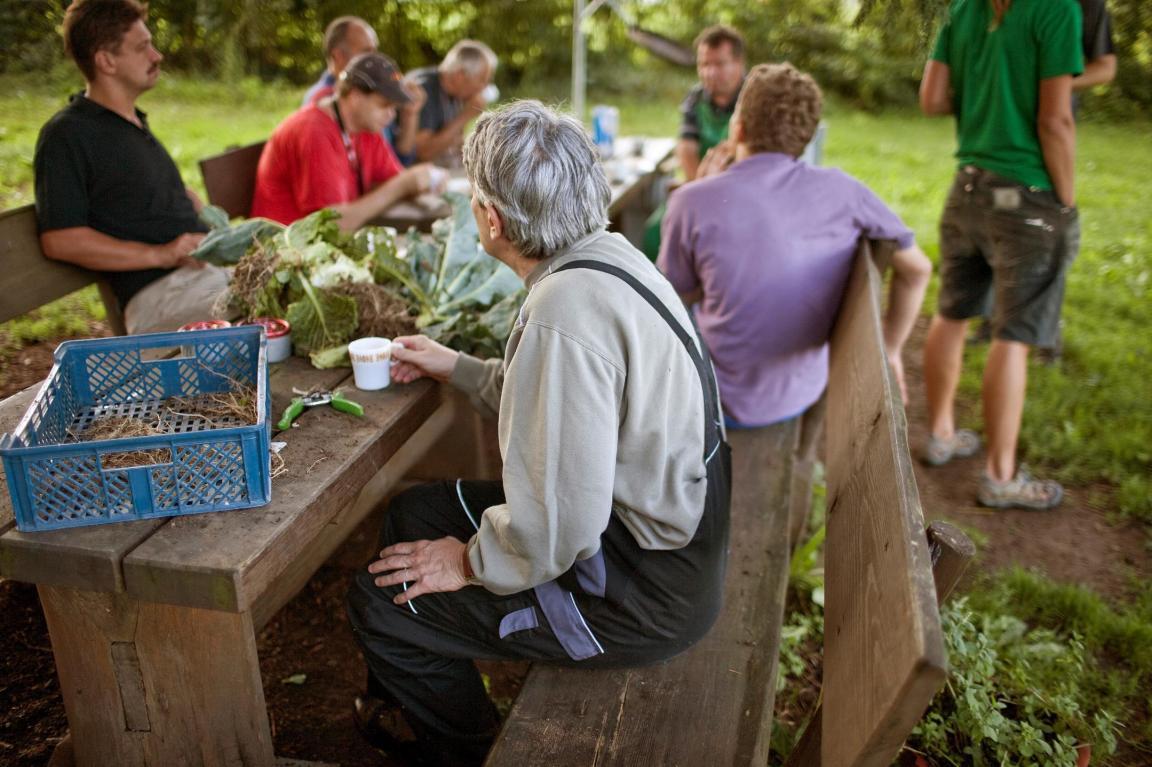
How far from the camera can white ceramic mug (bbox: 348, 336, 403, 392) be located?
223 cm

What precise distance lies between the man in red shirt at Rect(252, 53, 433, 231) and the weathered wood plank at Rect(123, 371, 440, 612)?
2.09 metres

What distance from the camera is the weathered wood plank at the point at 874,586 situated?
1.25 meters

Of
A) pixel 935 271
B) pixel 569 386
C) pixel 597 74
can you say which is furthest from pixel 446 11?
pixel 569 386

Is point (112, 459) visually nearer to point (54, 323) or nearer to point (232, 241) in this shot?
point (232, 241)

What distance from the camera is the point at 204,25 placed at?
4.47m

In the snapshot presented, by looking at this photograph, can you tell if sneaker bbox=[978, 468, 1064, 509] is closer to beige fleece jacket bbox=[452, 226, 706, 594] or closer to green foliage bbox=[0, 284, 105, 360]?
beige fleece jacket bbox=[452, 226, 706, 594]

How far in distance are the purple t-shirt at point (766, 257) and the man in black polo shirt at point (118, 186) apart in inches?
66.1

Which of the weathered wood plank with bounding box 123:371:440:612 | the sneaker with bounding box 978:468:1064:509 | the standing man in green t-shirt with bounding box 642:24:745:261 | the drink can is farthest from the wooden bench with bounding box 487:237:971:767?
the drink can

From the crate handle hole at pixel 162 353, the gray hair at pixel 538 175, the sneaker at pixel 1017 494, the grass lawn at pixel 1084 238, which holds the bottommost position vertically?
the sneaker at pixel 1017 494

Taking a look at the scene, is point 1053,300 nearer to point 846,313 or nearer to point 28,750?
point 846,313

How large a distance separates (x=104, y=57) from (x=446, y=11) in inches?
416

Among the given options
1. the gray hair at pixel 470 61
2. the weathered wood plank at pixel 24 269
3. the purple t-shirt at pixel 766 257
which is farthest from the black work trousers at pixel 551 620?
the gray hair at pixel 470 61

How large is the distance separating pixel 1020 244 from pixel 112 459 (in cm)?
348

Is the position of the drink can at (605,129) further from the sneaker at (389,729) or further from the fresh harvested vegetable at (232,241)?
the sneaker at (389,729)
